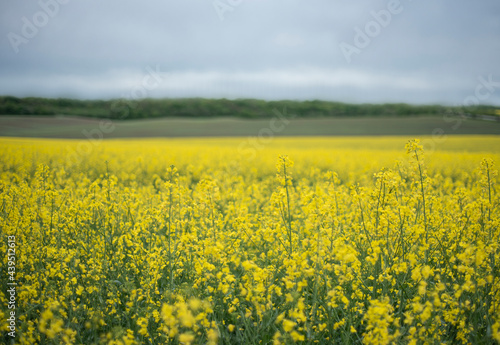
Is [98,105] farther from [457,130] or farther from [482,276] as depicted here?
[482,276]

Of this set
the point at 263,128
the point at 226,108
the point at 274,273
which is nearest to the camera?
the point at 274,273

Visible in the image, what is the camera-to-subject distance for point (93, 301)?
3363 millimetres

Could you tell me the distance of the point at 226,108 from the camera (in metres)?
66.1

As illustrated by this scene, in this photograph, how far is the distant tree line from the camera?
164 ft

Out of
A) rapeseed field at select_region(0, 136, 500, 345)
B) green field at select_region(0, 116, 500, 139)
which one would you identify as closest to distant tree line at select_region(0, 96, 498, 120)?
green field at select_region(0, 116, 500, 139)

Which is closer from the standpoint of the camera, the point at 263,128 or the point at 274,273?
the point at 274,273

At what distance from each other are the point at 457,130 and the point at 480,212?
42609 millimetres

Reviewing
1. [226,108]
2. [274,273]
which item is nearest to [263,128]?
[226,108]

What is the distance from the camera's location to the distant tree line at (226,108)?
164 ft

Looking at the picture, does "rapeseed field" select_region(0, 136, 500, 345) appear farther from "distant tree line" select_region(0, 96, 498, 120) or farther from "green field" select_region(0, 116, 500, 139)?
"distant tree line" select_region(0, 96, 498, 120)

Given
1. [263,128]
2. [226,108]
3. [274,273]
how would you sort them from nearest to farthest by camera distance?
[274,273], [263,128], [226,108]

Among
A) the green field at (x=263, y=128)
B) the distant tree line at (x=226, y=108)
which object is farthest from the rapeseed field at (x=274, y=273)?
the distant tree line at (x=226, y=108)

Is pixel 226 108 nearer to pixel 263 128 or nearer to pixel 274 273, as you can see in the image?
pixel 263 128

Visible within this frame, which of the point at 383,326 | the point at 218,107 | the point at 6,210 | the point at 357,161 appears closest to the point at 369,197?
the point at 383,326
